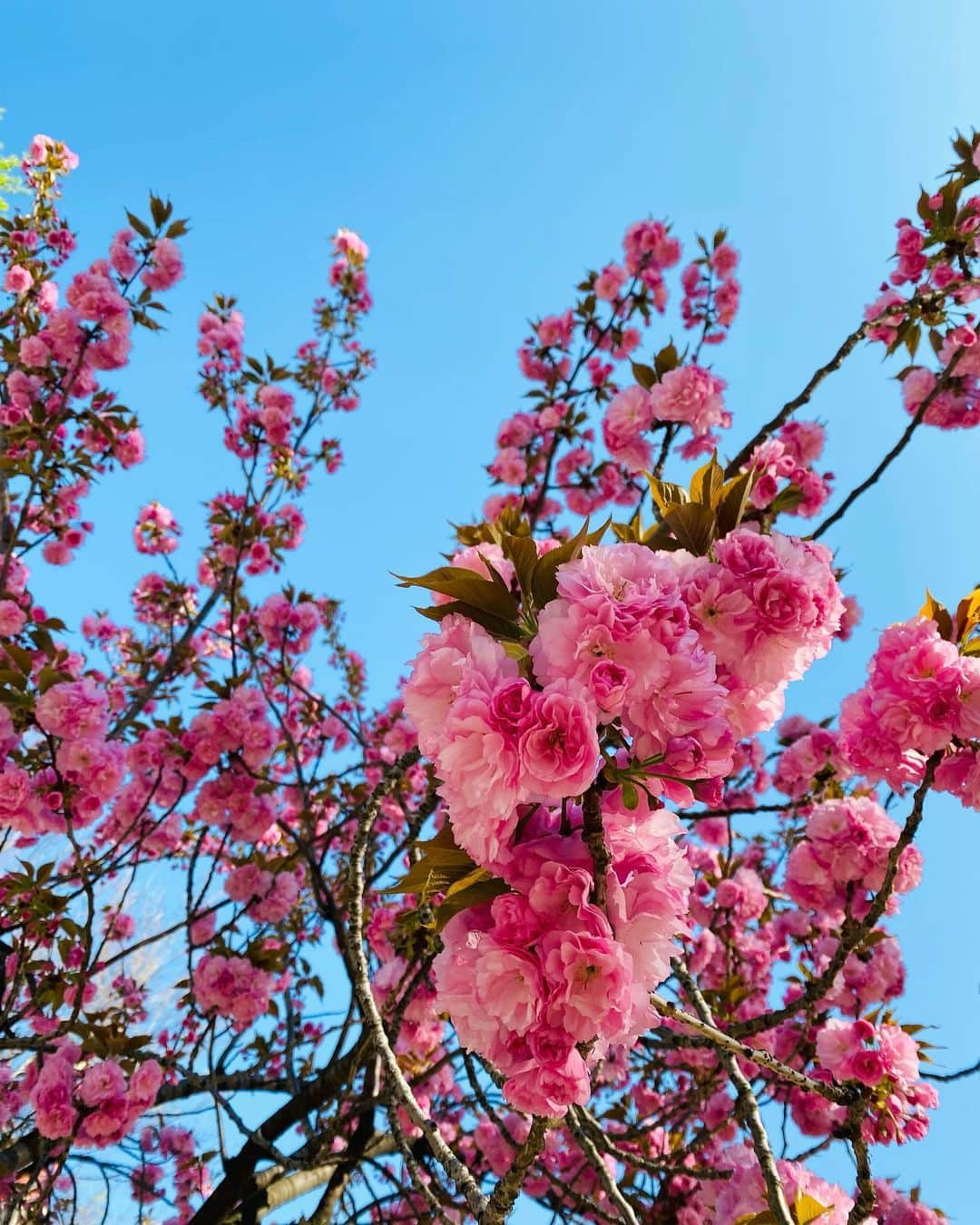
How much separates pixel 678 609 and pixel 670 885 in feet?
1.24

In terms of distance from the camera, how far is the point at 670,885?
103 cm

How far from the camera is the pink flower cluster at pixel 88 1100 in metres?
2.63

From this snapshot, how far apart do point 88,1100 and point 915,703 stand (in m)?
2.95

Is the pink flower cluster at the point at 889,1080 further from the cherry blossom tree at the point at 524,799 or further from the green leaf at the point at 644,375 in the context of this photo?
the green leaf at the point at 644,375

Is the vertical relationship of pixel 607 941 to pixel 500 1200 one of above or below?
above

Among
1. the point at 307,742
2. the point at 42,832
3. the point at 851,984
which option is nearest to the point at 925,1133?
the point at 851,984

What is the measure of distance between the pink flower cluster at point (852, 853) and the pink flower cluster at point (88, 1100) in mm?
2545

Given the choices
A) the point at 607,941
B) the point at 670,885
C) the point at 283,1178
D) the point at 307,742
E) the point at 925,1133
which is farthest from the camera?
the point at 307,742

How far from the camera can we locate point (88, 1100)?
2.64m

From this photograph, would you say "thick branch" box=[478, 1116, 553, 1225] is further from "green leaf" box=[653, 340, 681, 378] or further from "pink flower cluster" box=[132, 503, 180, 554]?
"pink flower cluster" box=[132, 503, 180, 554]

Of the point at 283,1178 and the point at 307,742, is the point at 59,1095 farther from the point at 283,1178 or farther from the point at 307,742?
the point at 307,742

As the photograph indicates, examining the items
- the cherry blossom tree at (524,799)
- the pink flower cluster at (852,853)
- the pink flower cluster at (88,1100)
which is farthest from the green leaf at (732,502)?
the pink flower cluster at (88,1100)

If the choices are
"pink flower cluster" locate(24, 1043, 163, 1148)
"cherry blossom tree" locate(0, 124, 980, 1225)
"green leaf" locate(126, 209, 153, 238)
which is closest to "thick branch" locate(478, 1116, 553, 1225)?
"cherry blossom tree" locate(0, 124, 980, 1225)

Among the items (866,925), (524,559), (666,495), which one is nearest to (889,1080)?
(866,925)
